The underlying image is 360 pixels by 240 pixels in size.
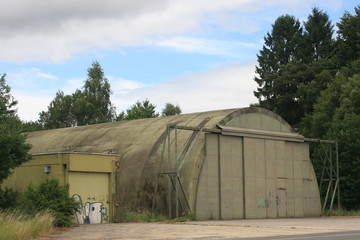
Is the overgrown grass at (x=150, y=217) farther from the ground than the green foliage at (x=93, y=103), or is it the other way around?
the green foliage at (x=93, y=103)

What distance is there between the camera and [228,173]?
3609cm

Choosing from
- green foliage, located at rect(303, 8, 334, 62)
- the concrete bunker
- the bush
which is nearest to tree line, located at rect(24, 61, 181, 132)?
green foliage, located at rect(303, 8, 334, 62)

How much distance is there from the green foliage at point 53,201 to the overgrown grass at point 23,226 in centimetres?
153

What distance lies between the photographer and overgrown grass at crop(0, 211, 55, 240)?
18.9 m

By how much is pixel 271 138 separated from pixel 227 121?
3.98 meters

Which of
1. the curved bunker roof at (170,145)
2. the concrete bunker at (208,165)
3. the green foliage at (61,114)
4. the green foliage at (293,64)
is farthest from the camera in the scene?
the green foliage at (61,114)

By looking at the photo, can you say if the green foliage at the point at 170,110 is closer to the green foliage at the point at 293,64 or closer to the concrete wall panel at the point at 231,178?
the green foliage at the point at 293,64

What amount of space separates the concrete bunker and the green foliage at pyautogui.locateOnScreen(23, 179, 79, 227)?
1.26 metres

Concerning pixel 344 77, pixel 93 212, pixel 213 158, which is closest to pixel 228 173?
pixel 213 158

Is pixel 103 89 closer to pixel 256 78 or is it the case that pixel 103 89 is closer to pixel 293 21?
pixel 256 78

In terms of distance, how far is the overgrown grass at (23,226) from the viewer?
18.9 metres

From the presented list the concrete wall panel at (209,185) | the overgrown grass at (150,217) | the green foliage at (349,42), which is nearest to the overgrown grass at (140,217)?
the overgrown grass at (150,217)

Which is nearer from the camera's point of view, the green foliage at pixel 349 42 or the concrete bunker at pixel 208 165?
the concrete bunker at pixel 208 165

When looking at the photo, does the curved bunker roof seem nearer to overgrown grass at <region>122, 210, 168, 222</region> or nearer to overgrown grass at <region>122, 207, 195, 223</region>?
overgrown grass at <region>122, 207, 195, 223</region>
